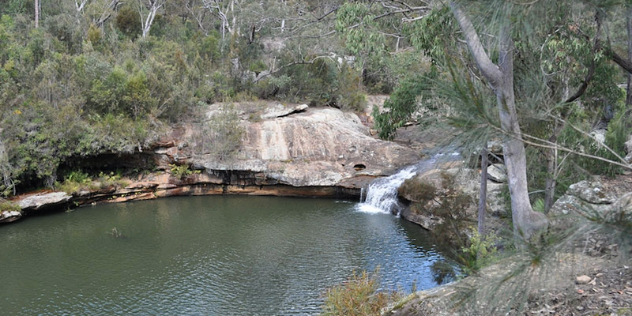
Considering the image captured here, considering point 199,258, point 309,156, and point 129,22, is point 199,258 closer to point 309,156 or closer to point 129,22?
point 309,156

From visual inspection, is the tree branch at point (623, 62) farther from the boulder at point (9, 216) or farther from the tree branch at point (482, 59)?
the boulder at point (9, 216)

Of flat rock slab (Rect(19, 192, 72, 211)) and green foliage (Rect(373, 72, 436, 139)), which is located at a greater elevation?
green foliage (Rect(373, 72, 436, 139))

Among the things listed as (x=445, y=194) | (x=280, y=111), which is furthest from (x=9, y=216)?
(x=445, y=194)

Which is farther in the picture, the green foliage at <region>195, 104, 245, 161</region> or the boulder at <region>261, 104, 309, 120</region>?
the boulder at <region>261, 104, 309, 120</region>

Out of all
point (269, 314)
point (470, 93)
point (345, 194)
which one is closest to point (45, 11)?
point (345, 194)

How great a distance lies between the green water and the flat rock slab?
0.48 m

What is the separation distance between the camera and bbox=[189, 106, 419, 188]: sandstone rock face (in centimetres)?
1977

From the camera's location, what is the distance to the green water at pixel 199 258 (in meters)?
10.4

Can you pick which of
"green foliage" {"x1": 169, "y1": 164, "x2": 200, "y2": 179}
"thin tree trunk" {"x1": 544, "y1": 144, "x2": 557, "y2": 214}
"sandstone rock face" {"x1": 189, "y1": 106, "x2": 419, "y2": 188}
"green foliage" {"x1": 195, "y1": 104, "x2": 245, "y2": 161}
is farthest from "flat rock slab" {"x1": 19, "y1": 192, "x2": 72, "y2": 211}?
"thin tree trunk" {"x1": 544, "y1": 144, "x2": 557, "y2": 214}

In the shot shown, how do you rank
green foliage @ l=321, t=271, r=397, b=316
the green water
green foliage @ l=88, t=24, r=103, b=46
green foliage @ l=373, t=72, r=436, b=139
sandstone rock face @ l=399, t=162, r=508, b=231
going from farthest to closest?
green foliage @ l=88, t=24, r=103, b=46, sandstone rock face @ l=399, t=162, r=508, b=231, green foliage @ l=373, t=72, r=436, b=139, the green water, green foliage @ l=321, t=271, r=397, b=316

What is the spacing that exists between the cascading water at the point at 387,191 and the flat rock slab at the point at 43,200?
1073 centimetres

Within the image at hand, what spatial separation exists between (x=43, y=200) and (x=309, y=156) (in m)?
10.1

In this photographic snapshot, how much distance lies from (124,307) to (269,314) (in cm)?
311

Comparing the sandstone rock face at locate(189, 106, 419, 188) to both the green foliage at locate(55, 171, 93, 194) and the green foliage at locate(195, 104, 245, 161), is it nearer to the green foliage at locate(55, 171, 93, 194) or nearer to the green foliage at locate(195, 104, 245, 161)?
the green foliage at locate(195, 104, 245, 161)
